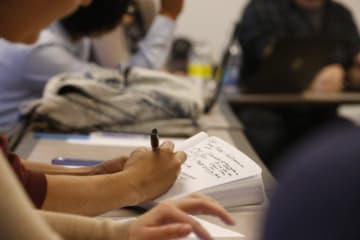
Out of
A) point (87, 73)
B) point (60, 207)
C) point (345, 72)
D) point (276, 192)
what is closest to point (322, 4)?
point (345, 72)

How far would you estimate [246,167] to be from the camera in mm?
1047

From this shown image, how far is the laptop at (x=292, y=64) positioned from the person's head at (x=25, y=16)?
1414 mm

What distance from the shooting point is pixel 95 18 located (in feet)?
6.49

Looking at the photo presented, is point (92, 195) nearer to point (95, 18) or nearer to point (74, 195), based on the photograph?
point (74, 195)

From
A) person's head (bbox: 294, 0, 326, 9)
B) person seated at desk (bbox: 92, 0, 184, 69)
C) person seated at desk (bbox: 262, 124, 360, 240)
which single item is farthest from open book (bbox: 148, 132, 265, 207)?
person's head (bbox: 294, 0, 326, 9)

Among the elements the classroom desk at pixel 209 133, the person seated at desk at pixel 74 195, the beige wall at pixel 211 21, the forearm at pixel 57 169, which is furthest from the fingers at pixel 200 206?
the beige wall at pixel 211 21

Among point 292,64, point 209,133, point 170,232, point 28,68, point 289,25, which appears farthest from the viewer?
point 289,25

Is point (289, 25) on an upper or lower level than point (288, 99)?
upper

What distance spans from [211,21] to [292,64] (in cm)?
146

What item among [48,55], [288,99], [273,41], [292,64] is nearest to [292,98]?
[288,99]

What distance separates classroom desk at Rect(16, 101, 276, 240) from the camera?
98 cm

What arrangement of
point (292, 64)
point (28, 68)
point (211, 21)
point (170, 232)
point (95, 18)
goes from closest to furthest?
point (170, 232)
point (28, 68)
point (95, 18)
point (292, 64)
point (211, 21)

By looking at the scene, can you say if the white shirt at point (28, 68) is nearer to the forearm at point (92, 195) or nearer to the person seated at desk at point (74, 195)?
the person seated at desk at point (74, 195)

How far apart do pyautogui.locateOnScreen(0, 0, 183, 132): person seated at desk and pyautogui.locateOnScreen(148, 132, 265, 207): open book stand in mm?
874
